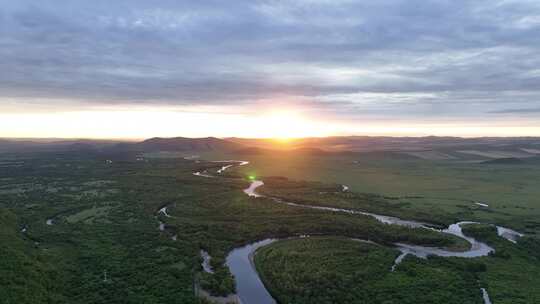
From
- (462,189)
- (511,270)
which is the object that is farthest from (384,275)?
(462,189)

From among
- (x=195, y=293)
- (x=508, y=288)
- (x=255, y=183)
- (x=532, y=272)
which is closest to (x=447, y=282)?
(x=508, y=288)

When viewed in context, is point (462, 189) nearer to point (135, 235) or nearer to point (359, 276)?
point (359, 276)

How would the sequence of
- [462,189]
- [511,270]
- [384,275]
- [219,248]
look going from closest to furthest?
[384,275]
[511,270]
[219,248]
[462,189]

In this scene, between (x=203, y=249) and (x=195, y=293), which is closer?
(x=195, y=293)

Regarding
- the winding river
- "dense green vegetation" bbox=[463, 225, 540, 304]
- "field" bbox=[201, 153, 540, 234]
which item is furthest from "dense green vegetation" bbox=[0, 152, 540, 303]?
the winding river

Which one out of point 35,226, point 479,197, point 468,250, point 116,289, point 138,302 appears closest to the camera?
point 138,302

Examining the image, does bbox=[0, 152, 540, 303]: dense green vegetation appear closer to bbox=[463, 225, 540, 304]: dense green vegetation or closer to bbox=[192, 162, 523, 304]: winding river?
bbox=[463, 225, 540, 304]: dense green vegetation

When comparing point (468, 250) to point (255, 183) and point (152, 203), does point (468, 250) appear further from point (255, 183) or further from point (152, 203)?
point (255, 183)

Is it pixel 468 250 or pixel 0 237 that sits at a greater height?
pixel 0 237

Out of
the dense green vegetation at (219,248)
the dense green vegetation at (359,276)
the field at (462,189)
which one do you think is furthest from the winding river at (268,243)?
the field at (462,189)
